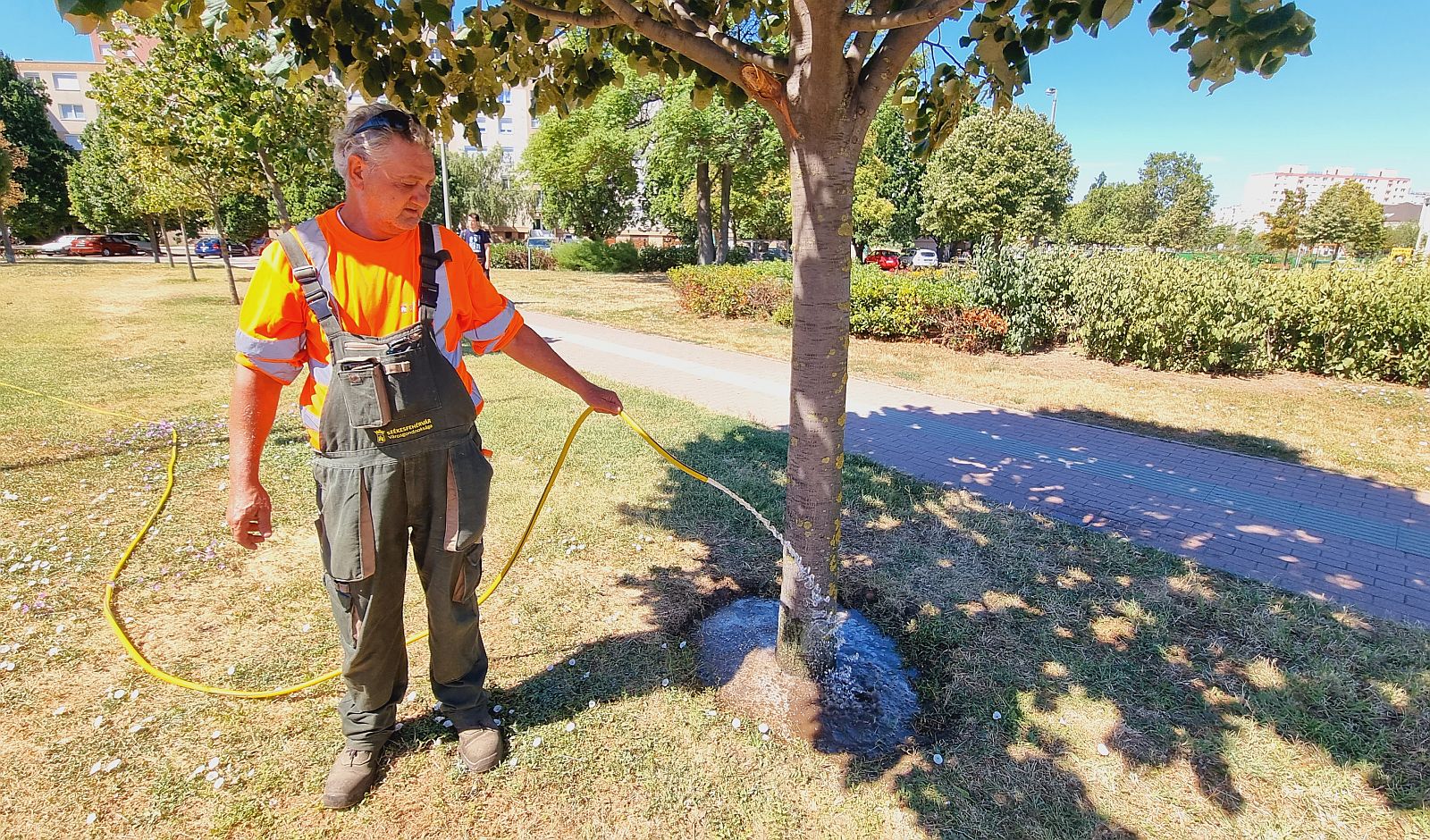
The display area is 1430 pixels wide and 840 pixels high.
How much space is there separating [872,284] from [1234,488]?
23.3 feet

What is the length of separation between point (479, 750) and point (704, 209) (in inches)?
1068

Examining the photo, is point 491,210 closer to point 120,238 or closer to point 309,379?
point 120,238

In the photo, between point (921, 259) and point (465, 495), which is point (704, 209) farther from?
point (465, 495)

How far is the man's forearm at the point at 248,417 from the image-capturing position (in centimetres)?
205

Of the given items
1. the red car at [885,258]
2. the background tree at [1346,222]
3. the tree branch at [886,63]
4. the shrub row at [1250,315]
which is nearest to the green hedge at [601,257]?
the red car at [885,258]

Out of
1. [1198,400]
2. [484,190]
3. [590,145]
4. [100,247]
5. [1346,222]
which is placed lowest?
[1198,400]

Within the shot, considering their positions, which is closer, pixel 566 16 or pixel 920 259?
pixel 566 16

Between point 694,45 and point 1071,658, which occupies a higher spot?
point 694,45

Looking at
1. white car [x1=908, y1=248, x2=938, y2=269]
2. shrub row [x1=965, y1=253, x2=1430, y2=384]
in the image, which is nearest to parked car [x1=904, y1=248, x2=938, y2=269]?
white car [x1=908, y1=248, x2=938, y2=269]

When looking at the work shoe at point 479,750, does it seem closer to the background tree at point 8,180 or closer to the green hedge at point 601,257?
the background tree at point 8,180

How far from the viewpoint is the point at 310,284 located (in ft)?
6.37

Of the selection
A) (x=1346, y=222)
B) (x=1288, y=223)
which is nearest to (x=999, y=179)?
(x=1346, y=222)

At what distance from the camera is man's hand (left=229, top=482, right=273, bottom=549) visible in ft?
6.89

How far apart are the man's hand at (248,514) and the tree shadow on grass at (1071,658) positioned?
82.5 inches
